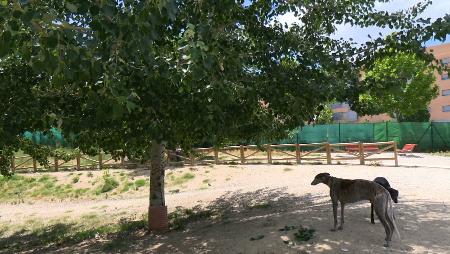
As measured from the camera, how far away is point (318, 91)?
705 cm

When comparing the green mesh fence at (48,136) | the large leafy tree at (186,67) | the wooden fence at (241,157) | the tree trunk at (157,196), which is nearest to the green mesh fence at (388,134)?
the wooden fence at (241,157)

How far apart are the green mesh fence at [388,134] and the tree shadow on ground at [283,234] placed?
68.0 feet

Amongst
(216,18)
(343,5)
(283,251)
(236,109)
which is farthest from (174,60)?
(343,5)

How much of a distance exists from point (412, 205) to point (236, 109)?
4.70 m

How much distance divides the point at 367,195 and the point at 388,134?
27748mm

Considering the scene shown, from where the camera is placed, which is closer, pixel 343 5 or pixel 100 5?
pixel 100 5

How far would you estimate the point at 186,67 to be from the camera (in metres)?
4.84

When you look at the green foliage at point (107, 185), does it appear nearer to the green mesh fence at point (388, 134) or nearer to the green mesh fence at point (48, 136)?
the green mesh fence at point (48, 136)

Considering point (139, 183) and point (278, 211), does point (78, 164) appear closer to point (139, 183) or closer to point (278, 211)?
point (139, 183)

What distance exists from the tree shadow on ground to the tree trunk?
375 millimetres

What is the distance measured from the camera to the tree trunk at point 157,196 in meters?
11.0

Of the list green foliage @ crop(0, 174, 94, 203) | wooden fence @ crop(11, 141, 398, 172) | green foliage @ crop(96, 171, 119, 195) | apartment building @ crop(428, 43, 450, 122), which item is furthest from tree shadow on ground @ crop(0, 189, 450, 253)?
apartment building @ crop(428, 43, 450, 122)

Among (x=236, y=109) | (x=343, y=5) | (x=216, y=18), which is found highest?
(x=343, y=5)

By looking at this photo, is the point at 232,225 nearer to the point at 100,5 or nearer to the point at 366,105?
the point at 366,105
